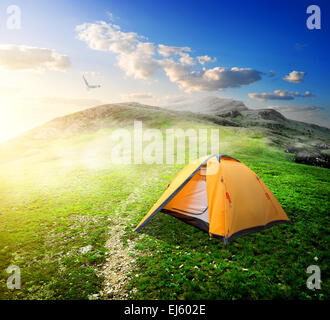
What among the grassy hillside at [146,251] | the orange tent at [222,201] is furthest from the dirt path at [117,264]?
the orange tent at [222,201]

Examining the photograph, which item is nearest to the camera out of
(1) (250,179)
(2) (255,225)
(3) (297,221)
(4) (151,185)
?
(2) (255,225)

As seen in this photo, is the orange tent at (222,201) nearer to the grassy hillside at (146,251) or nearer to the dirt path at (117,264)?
the grassy hillside at (146,251)

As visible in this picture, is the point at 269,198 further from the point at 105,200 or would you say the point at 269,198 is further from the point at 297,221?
the point at 105,200

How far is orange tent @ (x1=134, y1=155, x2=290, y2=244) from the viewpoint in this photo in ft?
27.0

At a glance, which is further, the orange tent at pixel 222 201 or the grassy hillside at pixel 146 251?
the orange tent at pixel 222 201

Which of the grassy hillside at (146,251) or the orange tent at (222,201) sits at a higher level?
the orange tent at (222,201)

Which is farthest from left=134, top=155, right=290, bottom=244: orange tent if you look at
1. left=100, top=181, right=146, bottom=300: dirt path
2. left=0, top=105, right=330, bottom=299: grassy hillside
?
left=100, top=181, right=146, bottom=300: dirt path

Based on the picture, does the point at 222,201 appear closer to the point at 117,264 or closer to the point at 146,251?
the point at 146,251

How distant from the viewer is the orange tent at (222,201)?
8219 mm

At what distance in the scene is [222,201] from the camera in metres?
A: 8.31
